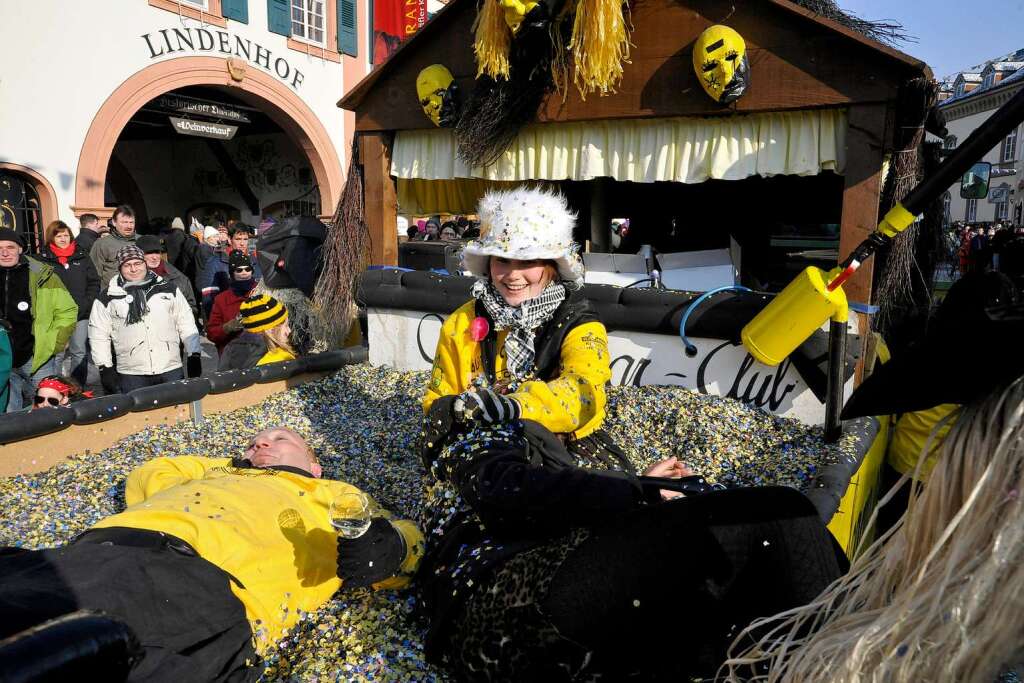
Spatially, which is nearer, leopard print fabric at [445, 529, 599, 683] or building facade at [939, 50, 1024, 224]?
leopard print fabric at [445, 529, 599, 683]

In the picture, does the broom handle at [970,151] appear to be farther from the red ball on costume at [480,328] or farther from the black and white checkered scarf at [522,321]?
the red ball on costume at [480,328]

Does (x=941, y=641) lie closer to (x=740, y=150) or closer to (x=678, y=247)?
(x=740, y=150)

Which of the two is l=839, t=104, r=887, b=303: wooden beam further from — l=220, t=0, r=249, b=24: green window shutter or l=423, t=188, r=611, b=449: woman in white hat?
l=220, t=0, r=249, b=24: green window shutter

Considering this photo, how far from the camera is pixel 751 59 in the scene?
14.6 ft

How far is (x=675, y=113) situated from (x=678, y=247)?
13.7 feet

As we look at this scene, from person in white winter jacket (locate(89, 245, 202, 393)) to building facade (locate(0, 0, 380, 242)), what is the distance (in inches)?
246

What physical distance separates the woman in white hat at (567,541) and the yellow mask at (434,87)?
121 inches

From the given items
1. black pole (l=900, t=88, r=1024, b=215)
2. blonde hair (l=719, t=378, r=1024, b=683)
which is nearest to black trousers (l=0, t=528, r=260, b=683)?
blonde hair (l=719, t=378, r=1024, b=683)

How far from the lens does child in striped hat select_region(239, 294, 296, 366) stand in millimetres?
5238

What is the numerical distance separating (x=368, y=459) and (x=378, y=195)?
113 inches

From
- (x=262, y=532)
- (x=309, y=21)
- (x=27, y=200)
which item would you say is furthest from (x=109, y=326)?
(x=309, y=21)

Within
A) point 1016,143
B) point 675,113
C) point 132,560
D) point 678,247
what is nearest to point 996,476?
point 132,560

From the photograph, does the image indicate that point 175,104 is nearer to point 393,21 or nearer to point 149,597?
point 393,21

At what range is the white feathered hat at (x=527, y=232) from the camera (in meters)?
2.73
